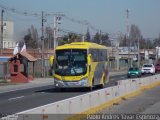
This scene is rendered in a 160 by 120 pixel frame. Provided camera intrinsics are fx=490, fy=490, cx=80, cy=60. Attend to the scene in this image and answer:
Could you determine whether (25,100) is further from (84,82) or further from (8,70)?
(8,70)

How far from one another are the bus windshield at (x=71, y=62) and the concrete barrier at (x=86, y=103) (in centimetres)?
369

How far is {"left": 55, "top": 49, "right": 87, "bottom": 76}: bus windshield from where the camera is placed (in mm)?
32594

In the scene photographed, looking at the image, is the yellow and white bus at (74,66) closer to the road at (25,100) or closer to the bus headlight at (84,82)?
the bus headlight at (84,82)

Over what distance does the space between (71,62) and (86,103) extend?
14.9 m

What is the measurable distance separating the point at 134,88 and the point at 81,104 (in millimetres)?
14227

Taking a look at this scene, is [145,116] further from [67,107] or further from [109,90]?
[109,90]

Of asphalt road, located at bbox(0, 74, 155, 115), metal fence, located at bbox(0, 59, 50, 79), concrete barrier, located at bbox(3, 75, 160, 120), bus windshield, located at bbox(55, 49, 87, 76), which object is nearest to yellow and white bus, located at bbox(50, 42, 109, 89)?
bus windshield, located at bbox(55, 49, 87, 76)

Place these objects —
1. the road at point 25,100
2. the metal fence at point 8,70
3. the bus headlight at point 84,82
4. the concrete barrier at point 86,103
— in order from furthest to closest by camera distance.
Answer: the metal fence at point 8,70
the bus headlight at point 84,82
the road at point 25,100
the concrete barrier at point 86,103

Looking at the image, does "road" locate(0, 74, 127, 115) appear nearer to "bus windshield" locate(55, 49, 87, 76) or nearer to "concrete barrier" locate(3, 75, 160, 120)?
"bus windshield" locate(55, 49, 87, 76)

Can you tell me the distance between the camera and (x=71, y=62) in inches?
1294

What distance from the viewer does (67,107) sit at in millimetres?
15023

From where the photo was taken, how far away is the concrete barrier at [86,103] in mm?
12112

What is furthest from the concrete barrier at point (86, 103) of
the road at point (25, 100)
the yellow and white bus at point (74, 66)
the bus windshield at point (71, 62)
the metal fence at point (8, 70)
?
the metal fence at point (8, 70)

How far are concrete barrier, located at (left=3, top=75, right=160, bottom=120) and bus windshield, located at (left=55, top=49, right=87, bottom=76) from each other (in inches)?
145
